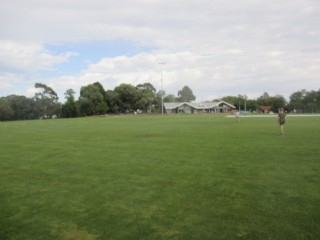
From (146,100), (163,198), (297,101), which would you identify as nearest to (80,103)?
(146,100)

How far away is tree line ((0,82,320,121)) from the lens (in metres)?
89.9

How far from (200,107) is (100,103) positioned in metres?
38.1

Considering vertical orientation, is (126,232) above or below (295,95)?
below

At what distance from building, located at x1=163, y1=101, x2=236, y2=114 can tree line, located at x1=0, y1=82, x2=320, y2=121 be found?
438cm

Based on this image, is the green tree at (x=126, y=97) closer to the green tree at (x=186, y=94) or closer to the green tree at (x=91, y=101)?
the green tree at (x=91, y=101)

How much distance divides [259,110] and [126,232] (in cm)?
10546

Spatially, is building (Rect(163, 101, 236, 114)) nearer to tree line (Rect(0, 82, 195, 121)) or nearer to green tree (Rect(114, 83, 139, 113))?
tree line (Rect(0, 82, 195, 121))

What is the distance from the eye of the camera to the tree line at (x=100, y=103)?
89875 millimetres

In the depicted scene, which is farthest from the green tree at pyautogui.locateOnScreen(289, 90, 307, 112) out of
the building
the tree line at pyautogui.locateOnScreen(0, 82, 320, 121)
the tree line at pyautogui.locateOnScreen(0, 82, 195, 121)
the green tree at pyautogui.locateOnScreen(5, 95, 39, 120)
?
the green tree at pyautogui.locateOnScreen(5, 95, 39, 120)

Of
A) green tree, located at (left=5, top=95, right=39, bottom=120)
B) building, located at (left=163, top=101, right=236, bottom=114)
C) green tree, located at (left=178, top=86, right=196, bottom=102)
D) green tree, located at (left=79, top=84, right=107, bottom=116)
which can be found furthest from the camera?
green tree, located at (left=178, top=86, right=196, bottom=102)

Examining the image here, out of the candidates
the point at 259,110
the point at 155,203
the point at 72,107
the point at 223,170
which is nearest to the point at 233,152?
the point at 223,170

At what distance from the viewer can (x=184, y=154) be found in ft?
39.0

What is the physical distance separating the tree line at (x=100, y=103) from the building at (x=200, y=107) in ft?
14.4

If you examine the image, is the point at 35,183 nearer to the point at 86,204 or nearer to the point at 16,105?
the point at 86,204
